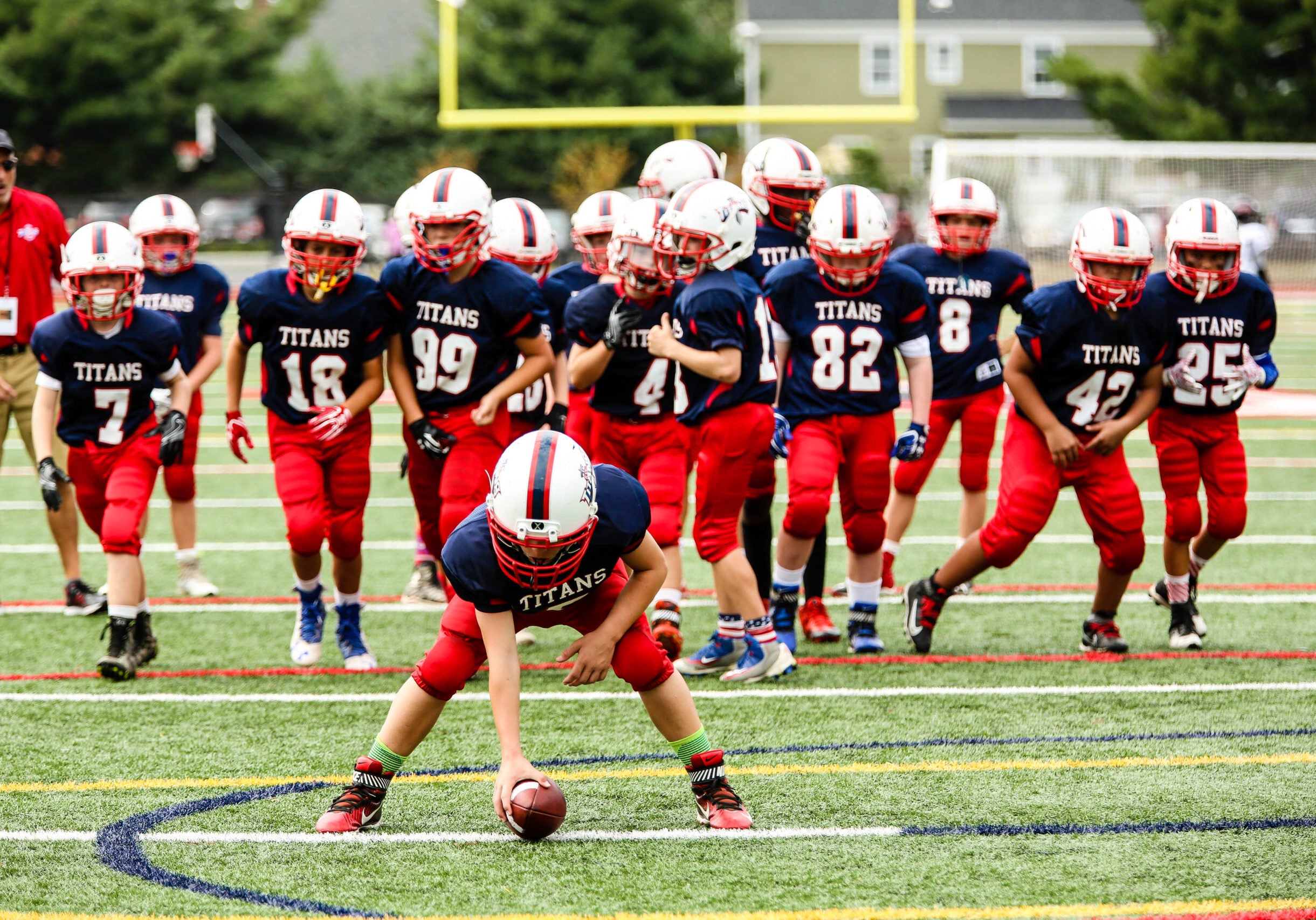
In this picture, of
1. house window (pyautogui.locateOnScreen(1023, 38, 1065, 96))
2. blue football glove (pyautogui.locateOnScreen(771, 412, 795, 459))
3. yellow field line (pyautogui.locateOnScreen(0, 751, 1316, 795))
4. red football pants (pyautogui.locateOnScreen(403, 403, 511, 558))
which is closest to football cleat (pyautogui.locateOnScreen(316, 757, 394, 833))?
yellow field line (pyautogui.locateOnScreen(0, 751, 1316, 795))

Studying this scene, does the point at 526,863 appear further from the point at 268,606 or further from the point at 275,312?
the point at 268,606

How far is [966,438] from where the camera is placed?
7.38 metres

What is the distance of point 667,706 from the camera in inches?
161

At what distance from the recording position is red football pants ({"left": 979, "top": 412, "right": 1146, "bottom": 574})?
5938 mm

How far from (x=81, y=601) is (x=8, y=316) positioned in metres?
1.30

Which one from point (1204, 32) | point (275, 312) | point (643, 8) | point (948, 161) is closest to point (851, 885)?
point (275, 312)

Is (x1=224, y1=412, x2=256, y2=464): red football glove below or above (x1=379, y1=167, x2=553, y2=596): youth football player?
below

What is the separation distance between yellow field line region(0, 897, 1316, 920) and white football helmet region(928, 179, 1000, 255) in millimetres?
4151

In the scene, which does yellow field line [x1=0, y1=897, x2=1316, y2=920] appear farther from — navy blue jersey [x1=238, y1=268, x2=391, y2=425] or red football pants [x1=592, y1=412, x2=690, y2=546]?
navy blue jersey [x1=238, y1=268, x2=391, y2=425]

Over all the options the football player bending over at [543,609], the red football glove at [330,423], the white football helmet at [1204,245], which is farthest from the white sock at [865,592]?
the football player bending over at [543,609]

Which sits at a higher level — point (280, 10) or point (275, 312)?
point (280, 10)

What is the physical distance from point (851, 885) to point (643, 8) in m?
33.7

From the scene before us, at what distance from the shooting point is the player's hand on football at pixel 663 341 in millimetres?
5559

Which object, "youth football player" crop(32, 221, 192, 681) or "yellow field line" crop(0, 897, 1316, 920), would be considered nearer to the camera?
"yellow field line" crop(0, 897, 1316, 920)
